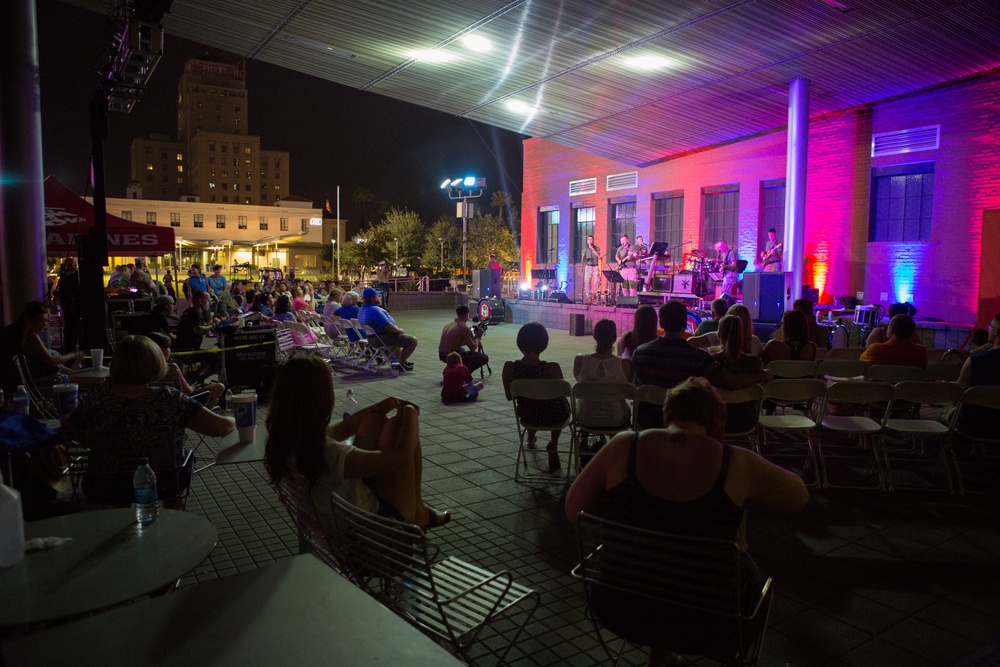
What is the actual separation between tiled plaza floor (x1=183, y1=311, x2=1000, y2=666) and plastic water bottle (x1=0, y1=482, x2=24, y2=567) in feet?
3.95

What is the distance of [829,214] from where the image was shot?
15531mm

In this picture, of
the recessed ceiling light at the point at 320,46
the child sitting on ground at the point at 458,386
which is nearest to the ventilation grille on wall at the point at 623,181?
the recessed ceiling light at the point at 320,46

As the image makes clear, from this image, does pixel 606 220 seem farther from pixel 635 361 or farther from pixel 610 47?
pixel 635 361

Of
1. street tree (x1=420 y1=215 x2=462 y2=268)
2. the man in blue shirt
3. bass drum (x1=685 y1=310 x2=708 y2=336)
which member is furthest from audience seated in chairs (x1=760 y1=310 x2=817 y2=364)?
street tree (x1=420 y1=215 x2=462 y2=268)

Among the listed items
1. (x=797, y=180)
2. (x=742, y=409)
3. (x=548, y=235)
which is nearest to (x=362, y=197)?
(x=548, y=235)

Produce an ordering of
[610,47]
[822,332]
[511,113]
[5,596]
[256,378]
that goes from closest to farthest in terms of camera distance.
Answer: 1. [5,596]
2. [822,332]
3. [256,378]
4. [610,47]
5. [511,113]

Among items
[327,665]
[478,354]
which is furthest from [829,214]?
[327,665]

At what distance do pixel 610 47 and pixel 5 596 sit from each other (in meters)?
12.8

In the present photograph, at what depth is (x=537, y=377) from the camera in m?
5.50

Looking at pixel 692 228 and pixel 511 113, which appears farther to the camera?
pixel 692 228

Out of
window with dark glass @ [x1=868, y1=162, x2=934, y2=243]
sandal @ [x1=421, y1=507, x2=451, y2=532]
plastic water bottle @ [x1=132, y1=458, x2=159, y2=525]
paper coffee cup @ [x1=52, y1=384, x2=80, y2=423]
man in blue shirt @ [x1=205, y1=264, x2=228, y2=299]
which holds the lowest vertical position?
sandal @ [x1=421, y1=507, x2=451, y2=532]

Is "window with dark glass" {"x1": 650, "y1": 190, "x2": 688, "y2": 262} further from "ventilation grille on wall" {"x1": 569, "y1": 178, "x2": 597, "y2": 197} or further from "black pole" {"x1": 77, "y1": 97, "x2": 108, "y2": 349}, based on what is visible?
"black pole" {"x1": 77, "y1": 97, "x2": 108, "y2": 349}

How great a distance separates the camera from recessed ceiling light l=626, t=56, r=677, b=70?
1304 cm

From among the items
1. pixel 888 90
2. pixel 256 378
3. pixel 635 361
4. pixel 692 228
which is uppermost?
pixel 888 90
